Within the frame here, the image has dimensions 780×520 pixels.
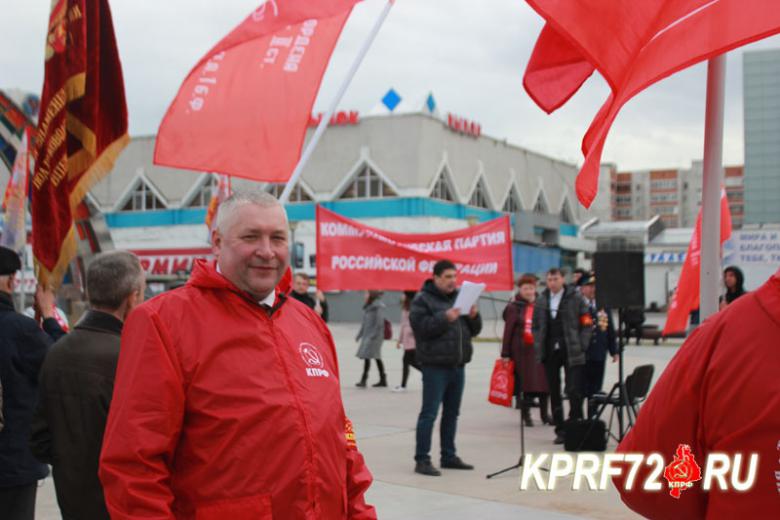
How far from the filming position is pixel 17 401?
14.5 ft

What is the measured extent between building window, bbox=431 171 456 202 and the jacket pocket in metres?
52.0

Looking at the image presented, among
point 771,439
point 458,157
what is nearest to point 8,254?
point 771,439

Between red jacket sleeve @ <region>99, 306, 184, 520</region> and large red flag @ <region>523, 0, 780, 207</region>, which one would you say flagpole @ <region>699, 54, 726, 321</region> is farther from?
red jacket sleeve @ <region>99, 306, 184, 520</region>

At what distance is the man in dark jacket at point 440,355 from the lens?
8469 millimetres

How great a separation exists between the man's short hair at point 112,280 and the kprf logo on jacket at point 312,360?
1.18 meters

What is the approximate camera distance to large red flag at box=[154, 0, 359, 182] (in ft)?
22.8

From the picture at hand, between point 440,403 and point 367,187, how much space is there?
1794 inches

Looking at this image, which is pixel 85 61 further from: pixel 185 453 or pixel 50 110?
pixel 185 453

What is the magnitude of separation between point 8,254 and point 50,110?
4.64ft

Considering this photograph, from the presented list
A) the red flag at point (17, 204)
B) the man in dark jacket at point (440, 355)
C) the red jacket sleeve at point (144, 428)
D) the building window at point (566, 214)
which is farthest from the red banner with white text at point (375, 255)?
the building window at point (566, 214)

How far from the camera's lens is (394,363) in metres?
21.9

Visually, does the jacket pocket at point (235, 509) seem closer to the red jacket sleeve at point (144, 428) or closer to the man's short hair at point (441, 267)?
the red jacket sleeve at point (144, 428)

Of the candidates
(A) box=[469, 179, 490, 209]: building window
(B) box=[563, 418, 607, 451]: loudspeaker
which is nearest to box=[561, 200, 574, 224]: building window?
(A) box=[469, 179, 490, 209]: building window

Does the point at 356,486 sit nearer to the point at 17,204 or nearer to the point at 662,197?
the point at 17,204
